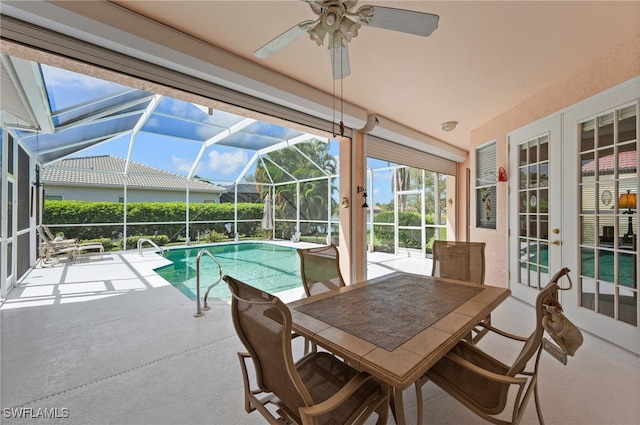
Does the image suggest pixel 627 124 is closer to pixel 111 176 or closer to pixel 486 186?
pixel 486 186

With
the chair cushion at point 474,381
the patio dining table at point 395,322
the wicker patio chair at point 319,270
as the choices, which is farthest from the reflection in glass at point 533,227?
the wicker patio chair at point 319,270

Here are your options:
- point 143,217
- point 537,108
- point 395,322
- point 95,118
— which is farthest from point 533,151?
point 143,217

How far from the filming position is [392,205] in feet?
28.8

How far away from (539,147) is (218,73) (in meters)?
4.03

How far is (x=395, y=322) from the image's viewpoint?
5.08 feet

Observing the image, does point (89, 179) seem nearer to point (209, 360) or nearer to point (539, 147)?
point (209, 360)

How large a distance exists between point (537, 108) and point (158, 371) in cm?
518

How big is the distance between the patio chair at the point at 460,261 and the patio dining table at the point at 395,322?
399mm

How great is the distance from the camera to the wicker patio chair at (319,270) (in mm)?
2482

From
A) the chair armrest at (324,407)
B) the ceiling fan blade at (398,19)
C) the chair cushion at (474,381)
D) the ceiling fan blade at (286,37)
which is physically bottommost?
the chair cushion at (474,381)

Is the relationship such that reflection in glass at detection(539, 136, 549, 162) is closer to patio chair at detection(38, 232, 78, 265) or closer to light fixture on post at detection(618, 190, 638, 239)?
light fixture on post at detection(618, 190, 638, 239)

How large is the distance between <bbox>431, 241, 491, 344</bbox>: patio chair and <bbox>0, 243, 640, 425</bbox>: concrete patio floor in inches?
27.6

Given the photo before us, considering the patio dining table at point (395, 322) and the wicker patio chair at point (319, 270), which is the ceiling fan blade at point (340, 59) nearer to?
the wicker patio chair at point (319, 270)

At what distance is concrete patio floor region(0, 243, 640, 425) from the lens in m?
1.76
